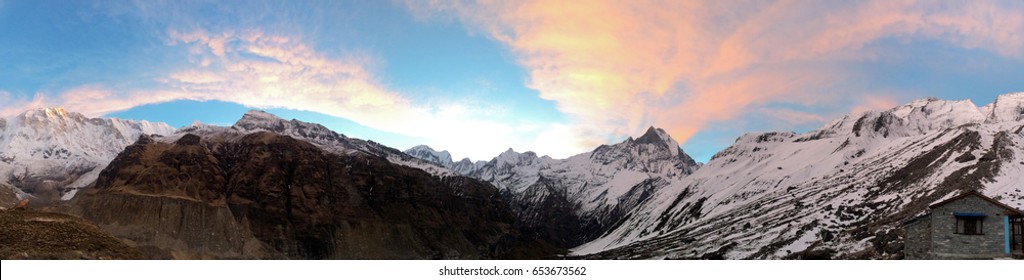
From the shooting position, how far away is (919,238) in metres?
57.3

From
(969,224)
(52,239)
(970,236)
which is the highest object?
(969,224)

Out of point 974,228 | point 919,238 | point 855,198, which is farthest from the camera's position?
point 855,198

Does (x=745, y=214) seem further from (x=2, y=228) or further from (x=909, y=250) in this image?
(x=2, y=228)

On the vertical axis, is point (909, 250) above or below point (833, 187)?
below

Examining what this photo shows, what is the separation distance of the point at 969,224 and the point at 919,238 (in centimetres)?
474

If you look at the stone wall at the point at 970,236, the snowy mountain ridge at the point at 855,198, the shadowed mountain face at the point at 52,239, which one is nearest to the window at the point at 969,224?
the stone wall at the point at 970,236

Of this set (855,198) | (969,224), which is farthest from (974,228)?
(855,198)

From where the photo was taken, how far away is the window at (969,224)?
174 ft

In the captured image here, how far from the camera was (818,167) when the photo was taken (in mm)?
185875

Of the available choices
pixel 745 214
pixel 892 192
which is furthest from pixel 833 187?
pixel 892 192

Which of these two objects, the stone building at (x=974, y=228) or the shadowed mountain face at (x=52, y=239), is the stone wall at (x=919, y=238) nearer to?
the stone building at (x=974, y=228)

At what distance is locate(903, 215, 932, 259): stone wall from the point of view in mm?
55628

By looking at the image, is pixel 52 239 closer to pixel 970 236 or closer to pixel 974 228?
pixel 970 236

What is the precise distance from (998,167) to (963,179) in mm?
4879
